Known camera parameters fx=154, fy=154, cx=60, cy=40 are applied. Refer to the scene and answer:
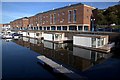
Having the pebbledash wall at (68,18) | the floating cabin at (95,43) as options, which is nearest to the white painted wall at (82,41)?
the floating cabin at (95,43)

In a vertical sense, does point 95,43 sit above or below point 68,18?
below

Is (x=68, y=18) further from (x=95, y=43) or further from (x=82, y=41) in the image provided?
(x=95, y=43)

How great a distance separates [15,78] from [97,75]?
8.49 m

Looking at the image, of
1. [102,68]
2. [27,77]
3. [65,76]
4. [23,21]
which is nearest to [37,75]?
[27,77]

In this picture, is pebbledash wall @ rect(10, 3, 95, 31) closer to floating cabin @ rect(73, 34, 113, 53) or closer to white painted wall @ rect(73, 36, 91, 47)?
white painted wall @ rect(73, 36, 91, 47)

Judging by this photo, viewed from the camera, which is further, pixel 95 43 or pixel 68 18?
pixel 68 18

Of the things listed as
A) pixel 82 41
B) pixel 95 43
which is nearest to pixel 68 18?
pixel 82 41

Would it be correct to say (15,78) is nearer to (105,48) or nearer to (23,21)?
(105,48)

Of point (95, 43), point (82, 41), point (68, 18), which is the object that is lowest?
point (95, 43)

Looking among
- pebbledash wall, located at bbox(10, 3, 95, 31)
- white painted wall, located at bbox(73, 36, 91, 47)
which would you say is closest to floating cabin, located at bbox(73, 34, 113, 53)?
white painted wall, located at bbox(73, 36, 91, 47)

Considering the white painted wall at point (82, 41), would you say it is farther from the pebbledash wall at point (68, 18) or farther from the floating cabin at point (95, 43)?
the pebbledash wall at point (68, 18)

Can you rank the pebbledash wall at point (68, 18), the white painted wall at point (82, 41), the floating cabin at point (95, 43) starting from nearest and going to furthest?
the floating cabin at point (95, 43)
the white painted wall at point (82, 41)
the pebbledash wall at point (68, 18)

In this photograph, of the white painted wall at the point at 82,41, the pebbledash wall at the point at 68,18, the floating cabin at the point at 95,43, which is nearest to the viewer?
the floating cabin at the point at 95,43

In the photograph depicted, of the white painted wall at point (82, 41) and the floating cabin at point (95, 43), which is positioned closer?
the floating cabin at point (95, 43)
